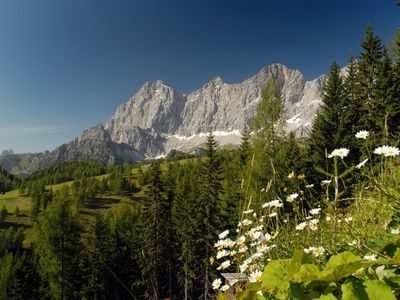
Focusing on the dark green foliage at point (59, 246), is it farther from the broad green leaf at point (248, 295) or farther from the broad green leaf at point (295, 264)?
the broad green leaf at point (295, 264)

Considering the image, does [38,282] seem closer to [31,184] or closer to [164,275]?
[164,275]

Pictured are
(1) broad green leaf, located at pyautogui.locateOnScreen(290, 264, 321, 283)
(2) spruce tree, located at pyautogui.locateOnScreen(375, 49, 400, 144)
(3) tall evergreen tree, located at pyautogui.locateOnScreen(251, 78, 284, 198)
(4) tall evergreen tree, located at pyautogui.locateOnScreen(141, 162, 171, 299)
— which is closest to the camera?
(1) broad green leaf, located at pyautogui.locateOnScreen(290, 264, 321, 283)

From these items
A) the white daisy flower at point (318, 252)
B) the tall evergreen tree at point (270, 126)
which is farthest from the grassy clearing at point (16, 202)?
the white daisy flower at point (318, 252)

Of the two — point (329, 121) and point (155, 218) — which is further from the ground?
point (329, 121)

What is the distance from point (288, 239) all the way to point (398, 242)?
2.07 meters

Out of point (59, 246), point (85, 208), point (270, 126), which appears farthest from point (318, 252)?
point (85, 208)

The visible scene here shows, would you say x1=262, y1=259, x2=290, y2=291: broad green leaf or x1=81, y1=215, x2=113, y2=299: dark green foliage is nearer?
x1=262, y1=259, x2=290, y2=291: broad green leaf

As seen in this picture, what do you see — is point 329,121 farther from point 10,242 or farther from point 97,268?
point 10,242

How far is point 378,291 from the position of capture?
122cm

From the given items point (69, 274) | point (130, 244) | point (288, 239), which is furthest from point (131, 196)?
point (288, 239)

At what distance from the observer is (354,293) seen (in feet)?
4.07

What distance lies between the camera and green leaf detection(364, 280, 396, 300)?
3.95 feet

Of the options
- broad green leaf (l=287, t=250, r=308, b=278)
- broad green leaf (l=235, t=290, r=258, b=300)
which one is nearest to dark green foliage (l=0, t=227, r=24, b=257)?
broad green leaf (l=235, t=290, r=258, b=300)

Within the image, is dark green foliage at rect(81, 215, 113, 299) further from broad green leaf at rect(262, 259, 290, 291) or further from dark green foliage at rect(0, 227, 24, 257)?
dark green foliage at rect(0, 227, 24, 257)
